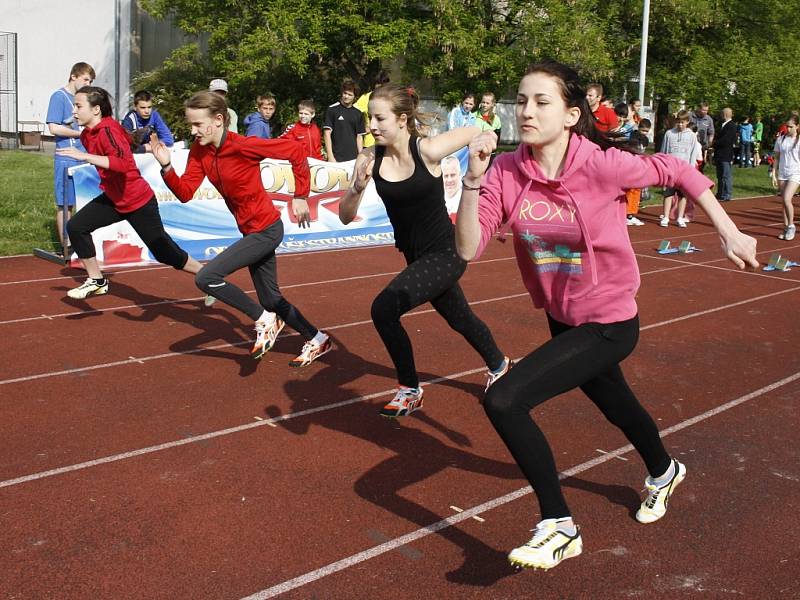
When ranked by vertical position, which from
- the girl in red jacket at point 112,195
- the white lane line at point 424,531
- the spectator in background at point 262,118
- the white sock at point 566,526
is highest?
the spectator in background at point 262,118

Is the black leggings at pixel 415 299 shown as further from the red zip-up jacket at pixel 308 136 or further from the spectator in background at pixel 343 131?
the spectator in background at pixel 343 131

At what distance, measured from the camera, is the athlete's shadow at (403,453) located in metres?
3.95

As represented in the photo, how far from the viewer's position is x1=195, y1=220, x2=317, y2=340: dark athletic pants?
21.5 ft

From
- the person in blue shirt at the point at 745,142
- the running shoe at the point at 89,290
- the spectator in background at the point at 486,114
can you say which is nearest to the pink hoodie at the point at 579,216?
the running shoe at the point at 89,290

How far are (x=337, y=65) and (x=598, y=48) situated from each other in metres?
8.82

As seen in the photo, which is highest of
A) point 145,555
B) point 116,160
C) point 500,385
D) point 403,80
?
point 403,80

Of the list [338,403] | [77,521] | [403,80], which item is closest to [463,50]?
[403,80]

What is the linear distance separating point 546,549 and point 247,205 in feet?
13.2

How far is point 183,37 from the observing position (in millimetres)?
35281

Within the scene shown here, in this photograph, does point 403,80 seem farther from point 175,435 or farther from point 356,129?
point 175,435

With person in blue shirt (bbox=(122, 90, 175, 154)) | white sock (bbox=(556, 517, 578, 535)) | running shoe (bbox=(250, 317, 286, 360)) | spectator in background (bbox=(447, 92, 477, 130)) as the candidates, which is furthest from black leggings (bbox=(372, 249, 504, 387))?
spectator in background (bbox=(447, 92, 477, 130))

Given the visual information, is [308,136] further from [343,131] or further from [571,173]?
[571,173]

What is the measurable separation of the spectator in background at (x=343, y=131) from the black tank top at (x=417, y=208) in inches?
327

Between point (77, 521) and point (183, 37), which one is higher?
point (183, 37)
